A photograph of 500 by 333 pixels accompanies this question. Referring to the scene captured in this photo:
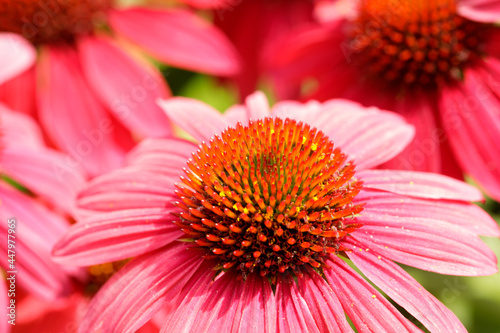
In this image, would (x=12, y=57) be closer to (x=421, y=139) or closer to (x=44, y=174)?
(x=44, y=174)

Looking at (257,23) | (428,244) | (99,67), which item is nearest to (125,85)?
(99,67)

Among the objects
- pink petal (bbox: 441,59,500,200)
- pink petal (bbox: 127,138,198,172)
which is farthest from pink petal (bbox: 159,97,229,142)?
pink petal (bbox: 441,59,500,200)

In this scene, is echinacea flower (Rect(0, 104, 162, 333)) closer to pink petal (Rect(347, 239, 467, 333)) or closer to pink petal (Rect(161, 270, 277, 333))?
pink petal (Rect(161, 270, 277, 333))

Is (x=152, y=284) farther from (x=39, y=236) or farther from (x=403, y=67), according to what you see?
(x=403, y=67)

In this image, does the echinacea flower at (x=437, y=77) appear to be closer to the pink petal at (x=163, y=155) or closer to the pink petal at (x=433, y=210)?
the pink petal at (x=433, y=210)

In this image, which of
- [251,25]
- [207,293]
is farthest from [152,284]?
[251,25]

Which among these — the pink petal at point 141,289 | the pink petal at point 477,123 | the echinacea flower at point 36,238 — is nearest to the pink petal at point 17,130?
the echinacea flower at point 36,238
